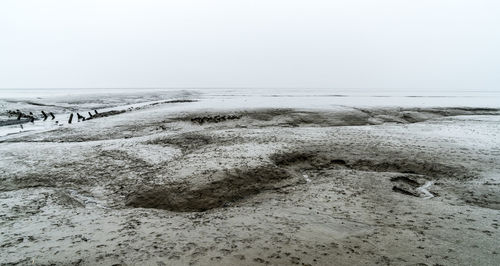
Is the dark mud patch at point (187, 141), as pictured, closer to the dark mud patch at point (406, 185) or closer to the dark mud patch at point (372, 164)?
the dark mud patch at point (372, 164)

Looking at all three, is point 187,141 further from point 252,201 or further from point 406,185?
point 406,185

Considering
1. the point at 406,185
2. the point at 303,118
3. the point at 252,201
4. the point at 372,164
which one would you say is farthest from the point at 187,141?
the point at 303,118

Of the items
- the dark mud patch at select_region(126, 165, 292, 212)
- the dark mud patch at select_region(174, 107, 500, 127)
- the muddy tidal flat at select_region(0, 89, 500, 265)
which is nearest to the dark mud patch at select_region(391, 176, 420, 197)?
the muddy tidal flat at select_region(0, 89, 500, 265)

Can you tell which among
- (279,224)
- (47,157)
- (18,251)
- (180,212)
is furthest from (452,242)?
(47,157)

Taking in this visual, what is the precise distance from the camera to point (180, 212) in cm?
482

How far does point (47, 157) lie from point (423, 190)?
8.81 m

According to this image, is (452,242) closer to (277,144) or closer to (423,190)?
(423,190)

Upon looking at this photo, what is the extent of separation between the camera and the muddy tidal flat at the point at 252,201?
134 inches

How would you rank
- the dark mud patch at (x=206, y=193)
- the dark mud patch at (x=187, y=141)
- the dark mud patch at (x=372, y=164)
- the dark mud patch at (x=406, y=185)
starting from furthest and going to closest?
the dark mud patch at (x=187, y=141)
the dark mud patch at (x=372, y=164)
the dark mud patch at (x=406, y=185)
the dark mud patch at (x=206, y=193)

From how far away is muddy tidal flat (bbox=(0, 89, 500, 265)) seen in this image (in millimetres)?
3408

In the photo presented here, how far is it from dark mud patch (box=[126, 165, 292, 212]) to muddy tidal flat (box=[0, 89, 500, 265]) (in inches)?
1.0

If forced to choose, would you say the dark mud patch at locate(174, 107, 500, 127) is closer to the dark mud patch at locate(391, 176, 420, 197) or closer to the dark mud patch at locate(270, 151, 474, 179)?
the dark mud patch at locate(270, 151, 474, 179)

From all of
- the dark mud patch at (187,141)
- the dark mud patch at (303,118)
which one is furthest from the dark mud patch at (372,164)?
the dark mud patch at (303,118)

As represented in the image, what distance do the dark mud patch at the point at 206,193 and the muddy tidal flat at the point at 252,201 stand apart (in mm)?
27
